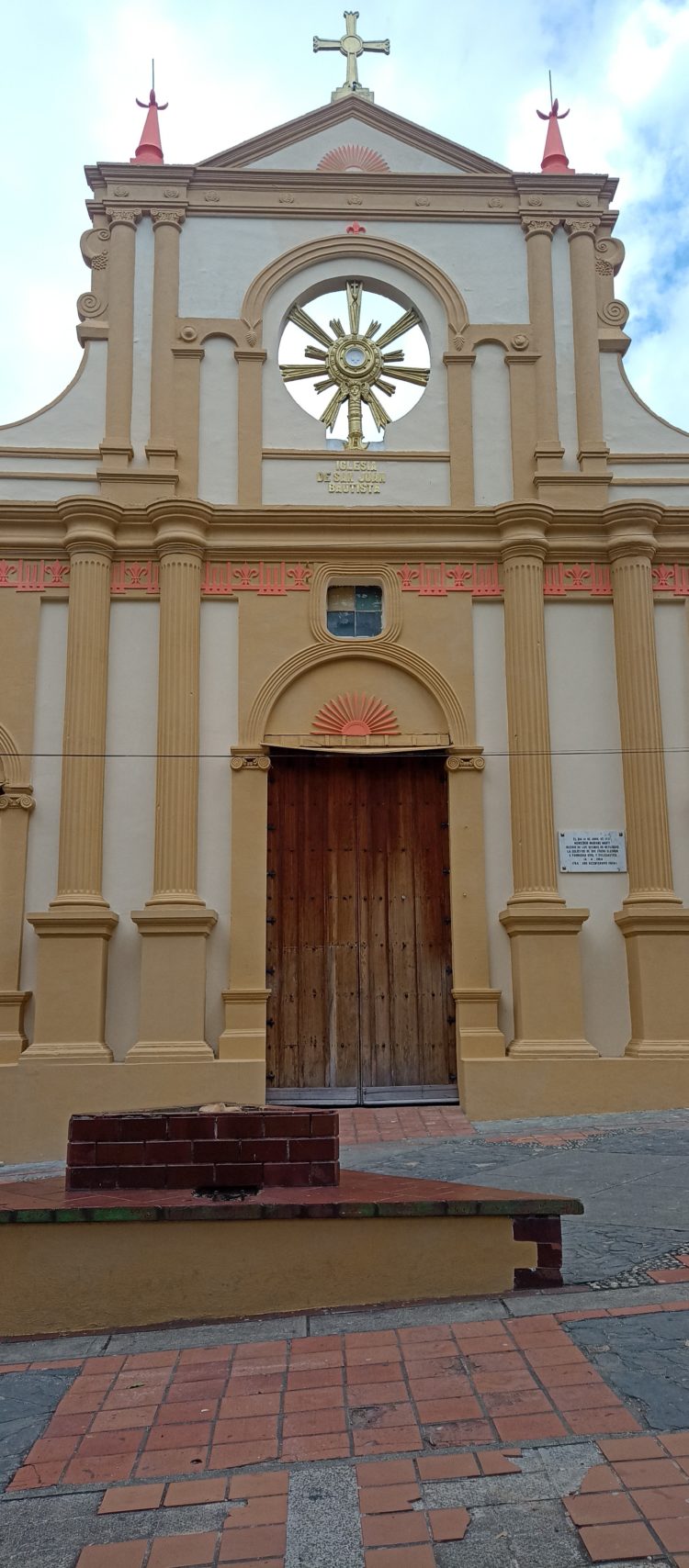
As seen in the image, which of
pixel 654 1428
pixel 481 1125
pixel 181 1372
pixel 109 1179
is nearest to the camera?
pixel 654 1428

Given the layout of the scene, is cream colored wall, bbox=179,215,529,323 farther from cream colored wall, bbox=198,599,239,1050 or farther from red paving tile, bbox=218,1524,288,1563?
red paving tile, bbox=218,1524,288,1563

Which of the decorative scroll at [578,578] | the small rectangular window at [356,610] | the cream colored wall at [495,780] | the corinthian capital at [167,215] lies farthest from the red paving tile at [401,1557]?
the corinthian capital at [167,215]

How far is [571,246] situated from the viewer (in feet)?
38.3

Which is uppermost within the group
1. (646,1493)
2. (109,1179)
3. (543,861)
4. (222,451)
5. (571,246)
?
(571,246)

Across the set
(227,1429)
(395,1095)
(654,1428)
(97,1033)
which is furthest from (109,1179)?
(395,1095)

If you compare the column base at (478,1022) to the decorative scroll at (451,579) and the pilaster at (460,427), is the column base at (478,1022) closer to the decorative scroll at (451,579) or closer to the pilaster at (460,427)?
the decorative scroll at (451,579)

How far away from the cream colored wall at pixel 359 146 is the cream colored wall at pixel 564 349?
1338mm

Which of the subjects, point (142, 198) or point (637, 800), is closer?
point (637, 800)

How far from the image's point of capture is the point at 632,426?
37.4 ft

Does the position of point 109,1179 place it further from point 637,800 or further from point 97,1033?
point 637,800

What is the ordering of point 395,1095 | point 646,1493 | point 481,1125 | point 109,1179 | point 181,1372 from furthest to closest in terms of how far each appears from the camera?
point 395,1095, point 481,1125, point 109,1179, point 181,1372, point 646,1493

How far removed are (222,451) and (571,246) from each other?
4.03 meters

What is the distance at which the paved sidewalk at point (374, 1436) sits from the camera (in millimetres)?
2828

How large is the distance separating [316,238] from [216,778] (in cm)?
546
